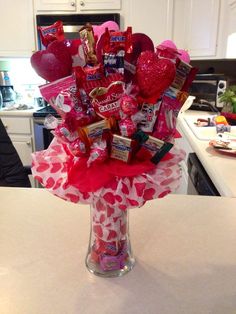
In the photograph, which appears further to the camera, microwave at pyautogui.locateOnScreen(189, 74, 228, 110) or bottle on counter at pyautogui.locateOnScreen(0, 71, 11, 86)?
bottle on counter at pyautogui.locateOnScreen(0, 71, 11, 86)

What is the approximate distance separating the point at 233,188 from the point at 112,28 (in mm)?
734

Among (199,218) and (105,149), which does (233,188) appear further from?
(105,149)

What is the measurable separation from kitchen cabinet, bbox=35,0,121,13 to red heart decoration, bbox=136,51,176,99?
8.40 ft

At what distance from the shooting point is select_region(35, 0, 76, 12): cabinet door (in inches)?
108

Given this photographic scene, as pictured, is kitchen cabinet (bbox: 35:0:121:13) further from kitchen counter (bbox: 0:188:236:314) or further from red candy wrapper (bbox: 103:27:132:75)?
red candy wrapper (bbox: 103:27:132:75)

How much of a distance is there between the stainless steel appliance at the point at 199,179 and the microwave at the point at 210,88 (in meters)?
1.19

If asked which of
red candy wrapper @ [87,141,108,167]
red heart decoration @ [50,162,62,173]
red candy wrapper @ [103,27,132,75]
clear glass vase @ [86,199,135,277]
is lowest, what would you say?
clear glass vase @ [86,199,135,277]

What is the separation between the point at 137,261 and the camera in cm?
68

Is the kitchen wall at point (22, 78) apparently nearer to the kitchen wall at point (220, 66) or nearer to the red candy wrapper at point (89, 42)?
the kitchen wall at point (220, 66)

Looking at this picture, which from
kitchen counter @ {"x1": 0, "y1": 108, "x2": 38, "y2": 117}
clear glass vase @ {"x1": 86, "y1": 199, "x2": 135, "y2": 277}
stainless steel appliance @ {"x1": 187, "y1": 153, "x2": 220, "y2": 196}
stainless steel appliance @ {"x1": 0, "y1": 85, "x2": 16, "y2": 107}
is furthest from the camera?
stainless steel appliance @ {"x1": 0, "y1": 85, "x2": 16, "y2": 107}

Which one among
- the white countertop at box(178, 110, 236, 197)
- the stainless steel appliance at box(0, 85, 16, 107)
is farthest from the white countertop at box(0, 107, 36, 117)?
the white countertop at box(178, 110, 236, 197)

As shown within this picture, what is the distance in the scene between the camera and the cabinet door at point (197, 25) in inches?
99.3

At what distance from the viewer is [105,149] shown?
1.73ft

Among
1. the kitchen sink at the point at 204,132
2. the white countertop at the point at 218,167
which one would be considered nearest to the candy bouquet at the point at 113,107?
the white countertop at the point at 218,167
